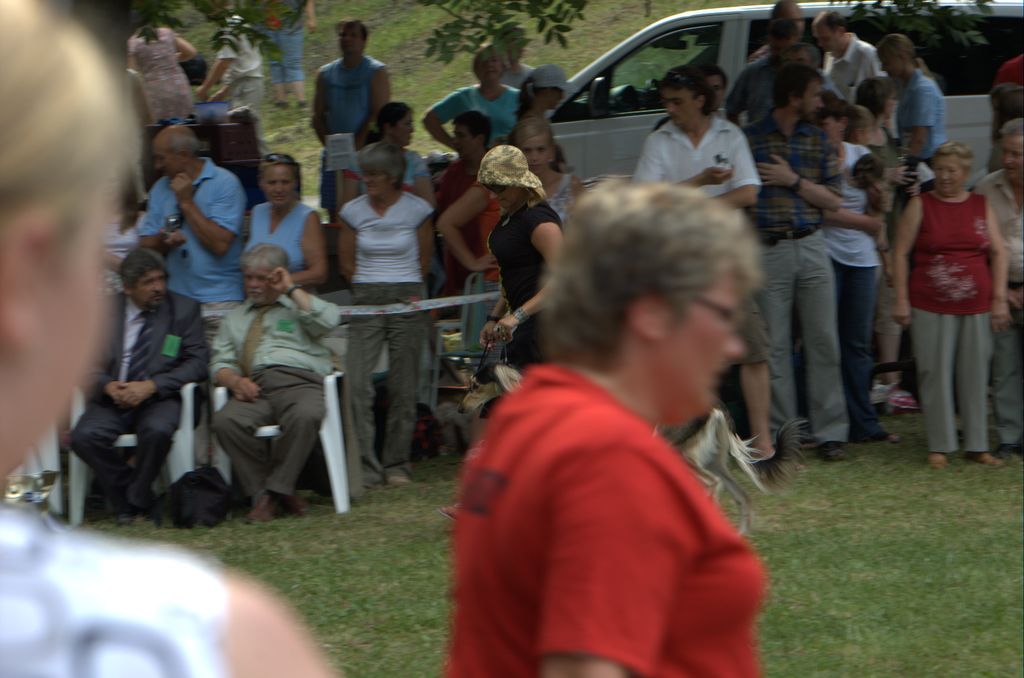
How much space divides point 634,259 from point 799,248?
21.0ft

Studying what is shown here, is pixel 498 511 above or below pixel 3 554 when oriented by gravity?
below

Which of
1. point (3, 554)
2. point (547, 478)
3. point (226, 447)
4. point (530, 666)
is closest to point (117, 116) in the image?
point (3, 554)

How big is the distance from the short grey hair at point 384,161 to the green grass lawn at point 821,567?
1794 millimetres

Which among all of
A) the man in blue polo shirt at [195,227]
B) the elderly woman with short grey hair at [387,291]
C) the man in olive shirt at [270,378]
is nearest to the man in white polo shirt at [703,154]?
the elderly woman with short grey hair at [387,291]

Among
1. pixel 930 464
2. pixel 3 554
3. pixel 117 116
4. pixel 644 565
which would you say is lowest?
pixel 930 464

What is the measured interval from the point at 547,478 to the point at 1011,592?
15.2ft

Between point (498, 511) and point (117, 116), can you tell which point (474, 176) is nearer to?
point (498, 511)

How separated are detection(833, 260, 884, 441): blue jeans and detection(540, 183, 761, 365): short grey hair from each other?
683 cm

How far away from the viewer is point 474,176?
9.15 meters

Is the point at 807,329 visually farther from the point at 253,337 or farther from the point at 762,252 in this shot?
the point at 253,337

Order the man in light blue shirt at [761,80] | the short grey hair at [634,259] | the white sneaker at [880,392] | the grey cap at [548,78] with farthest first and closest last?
the grey cap at [548,78], the man in light blue shirt at [761,80], the white sneaker at [880,392], the short grey hair at [634,259]

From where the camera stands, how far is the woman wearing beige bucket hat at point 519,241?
6.62m

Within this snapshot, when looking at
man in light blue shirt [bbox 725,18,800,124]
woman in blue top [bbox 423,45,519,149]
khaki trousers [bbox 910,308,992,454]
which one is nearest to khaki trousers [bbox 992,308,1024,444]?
khaki trousers [bbox 910,308,992,454]

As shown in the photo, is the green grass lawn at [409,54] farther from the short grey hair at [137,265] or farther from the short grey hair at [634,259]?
the short grey hair at [634,259]
